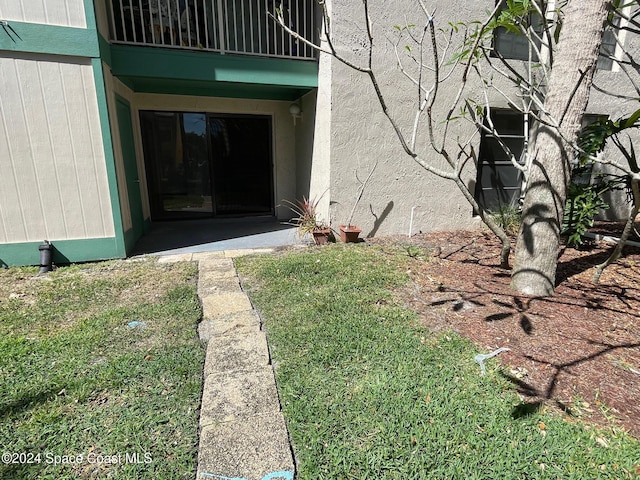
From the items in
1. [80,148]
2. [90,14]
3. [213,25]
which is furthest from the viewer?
[213,25]

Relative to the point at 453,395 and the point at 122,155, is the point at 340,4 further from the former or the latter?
the point at 453,395

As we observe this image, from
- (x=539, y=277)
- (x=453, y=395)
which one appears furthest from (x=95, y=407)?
(x=539, y=277)

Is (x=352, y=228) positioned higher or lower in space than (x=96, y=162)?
lower

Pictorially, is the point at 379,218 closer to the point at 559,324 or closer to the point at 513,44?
the point at 559,324

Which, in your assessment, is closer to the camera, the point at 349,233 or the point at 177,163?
the point at 349,233

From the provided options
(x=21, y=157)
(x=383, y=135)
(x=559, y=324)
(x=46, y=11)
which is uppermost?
(x=46, y=11)

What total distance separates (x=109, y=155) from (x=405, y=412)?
461 cm

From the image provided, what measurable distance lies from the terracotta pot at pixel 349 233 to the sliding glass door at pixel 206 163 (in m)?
2.77

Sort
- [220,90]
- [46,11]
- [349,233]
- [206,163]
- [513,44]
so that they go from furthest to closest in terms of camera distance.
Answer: [206,163] → [220,90] → [513,44] → [349,233] → [46,11]

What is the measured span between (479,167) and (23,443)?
23.1 ft

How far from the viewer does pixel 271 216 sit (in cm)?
796

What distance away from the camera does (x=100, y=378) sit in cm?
232

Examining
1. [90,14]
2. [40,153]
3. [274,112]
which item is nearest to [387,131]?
[274,112]

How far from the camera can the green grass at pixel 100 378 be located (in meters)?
1.77
